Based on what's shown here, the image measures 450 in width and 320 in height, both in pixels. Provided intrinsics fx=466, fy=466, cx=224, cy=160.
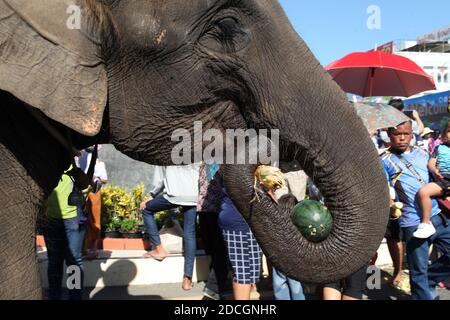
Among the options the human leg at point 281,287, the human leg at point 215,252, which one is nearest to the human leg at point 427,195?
the human leg at point 281,287

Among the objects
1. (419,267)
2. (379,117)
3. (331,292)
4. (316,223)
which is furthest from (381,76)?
(316,223)

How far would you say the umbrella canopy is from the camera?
452 centimetres

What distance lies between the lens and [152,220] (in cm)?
601

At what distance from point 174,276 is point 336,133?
4.82m

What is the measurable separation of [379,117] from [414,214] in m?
1.09

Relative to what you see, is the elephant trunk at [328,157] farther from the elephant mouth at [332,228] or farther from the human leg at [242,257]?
the human leg at [242,257]

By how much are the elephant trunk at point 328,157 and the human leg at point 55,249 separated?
11.4 feet

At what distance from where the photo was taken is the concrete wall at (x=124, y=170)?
9188 millimetres

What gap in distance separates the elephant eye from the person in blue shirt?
3553mm

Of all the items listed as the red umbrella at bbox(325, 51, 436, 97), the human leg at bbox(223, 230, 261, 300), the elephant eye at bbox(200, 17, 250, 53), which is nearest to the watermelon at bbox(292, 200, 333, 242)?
the elephant eye at bbox(200, 17, 250, 53)

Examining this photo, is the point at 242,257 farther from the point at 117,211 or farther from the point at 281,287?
the point at 117,211

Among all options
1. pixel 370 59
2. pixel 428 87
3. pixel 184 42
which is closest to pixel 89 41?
pixel 184 42

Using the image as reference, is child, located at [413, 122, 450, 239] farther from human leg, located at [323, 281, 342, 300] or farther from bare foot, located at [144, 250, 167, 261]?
bare foot, located at [144, 250, 167, 261]

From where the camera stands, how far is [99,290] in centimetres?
555
